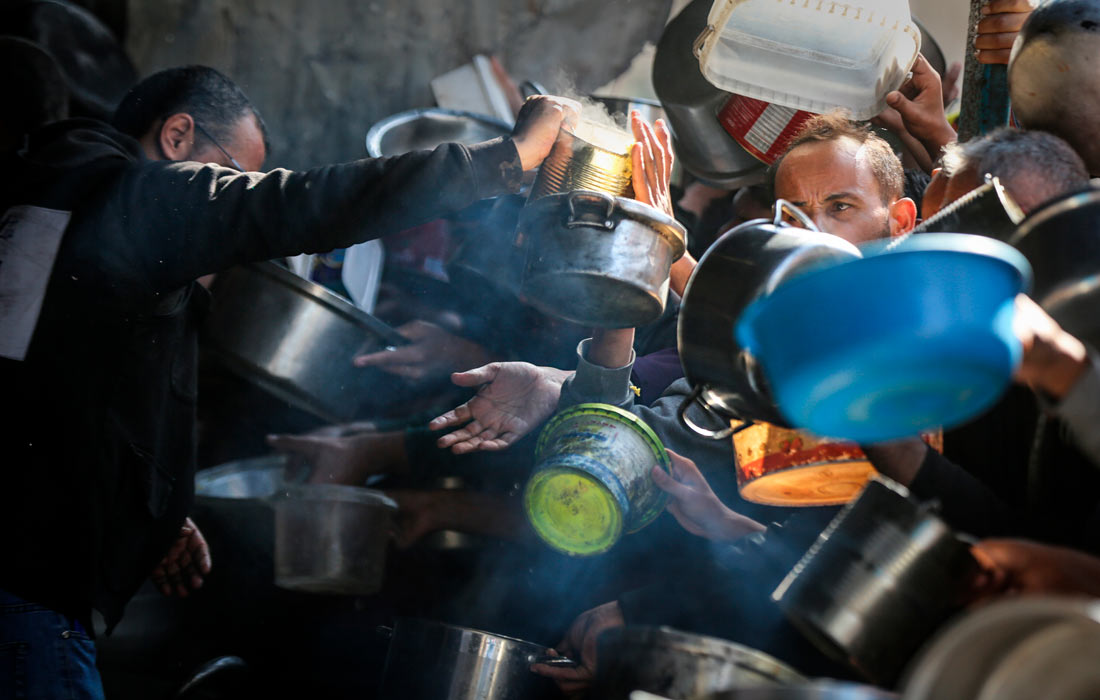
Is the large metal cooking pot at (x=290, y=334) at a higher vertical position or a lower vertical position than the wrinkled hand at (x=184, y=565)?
higher

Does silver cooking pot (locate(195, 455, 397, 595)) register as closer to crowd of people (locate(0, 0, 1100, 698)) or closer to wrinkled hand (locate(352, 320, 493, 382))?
crowd of people (locate(0, 0, 1100, 698))

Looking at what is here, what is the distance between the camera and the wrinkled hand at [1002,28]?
2834 millimetres

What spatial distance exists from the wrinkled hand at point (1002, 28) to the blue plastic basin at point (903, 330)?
1.82m

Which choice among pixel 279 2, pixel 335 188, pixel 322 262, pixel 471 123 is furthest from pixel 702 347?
pixel 279 2

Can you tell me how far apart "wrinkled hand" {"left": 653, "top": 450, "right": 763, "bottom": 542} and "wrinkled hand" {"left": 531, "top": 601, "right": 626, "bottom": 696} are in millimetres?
318

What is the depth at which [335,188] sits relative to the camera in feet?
7.93

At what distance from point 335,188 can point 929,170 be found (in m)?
2.15

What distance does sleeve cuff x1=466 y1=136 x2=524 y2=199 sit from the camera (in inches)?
97.0

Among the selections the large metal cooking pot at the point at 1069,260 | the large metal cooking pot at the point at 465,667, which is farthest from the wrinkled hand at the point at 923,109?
the large metal cooking pot at the point at 465,667

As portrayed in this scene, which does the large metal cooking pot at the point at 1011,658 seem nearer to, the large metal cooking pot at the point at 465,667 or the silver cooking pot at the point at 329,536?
the large metal cooking pot at the point at 465,667

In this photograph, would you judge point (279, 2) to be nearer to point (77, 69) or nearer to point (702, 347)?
point (77, 69)

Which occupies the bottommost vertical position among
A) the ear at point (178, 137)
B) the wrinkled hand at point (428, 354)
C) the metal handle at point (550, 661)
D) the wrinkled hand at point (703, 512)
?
the wrinkled hand at point (428, 354)

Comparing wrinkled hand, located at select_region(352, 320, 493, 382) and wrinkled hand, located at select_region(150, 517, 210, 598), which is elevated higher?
wrinkled hand, located at select_region(352, 320, 493, 382)

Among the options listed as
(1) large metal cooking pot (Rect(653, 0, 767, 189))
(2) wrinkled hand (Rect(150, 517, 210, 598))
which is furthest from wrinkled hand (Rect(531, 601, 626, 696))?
(1) large metal cooking pot (Rect(653, 0, 767, 189))
